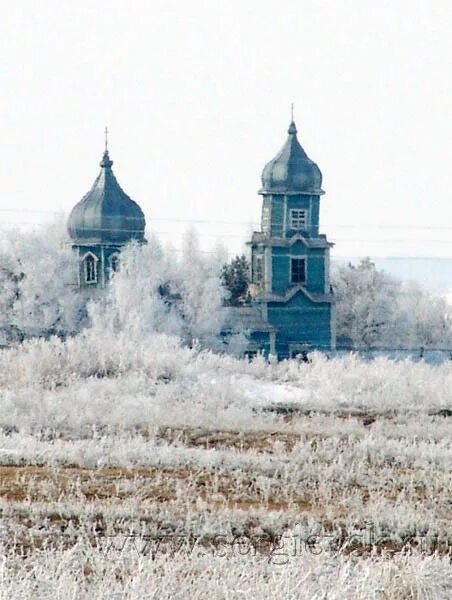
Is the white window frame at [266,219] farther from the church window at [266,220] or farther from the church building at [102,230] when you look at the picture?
the church building at [102,230]

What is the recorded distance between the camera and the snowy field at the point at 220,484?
620 cm

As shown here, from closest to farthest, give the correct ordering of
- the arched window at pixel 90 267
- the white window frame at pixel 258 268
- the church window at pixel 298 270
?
the arched window at pixel 90 267 < the church window at pixel 298 270 < the white window frame at pixel 258 268

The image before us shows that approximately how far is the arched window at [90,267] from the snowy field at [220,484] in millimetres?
20441

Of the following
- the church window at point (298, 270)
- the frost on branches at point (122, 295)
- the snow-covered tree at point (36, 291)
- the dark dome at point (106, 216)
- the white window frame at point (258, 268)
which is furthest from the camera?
the white window frame at point (258, 268)

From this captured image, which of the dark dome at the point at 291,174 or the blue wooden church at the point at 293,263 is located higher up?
the dark dome at the point at 291,174

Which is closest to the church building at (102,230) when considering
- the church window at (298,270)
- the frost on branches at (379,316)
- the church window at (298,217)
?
the church window at (298,217)

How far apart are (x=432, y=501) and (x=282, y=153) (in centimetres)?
3318

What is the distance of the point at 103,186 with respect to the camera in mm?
42281

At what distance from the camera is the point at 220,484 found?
10.6 meters

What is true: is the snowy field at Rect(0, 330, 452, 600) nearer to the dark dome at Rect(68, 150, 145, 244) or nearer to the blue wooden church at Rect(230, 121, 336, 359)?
the blue wooden church at Rect(230, 121, 336, 359)

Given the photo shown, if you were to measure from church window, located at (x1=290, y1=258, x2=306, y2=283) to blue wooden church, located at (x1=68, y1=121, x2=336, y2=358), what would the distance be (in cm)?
4

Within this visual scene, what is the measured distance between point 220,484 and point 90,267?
1249 inches

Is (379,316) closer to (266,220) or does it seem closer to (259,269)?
(259,269)

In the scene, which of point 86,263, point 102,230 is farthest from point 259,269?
point 86,263
